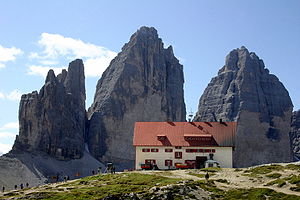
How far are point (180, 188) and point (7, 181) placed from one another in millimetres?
97279

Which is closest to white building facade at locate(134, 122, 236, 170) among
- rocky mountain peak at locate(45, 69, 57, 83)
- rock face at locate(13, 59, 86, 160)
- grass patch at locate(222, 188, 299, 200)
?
grass patch at locate(222, 188, 299, 200)

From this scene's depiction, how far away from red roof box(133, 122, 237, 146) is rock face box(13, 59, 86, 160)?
252ft

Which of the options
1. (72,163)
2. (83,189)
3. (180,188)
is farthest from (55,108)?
(180,188)

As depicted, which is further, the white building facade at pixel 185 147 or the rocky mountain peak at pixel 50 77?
the rocky mountain peak at pixel 50 77

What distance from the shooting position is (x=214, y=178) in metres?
75.6

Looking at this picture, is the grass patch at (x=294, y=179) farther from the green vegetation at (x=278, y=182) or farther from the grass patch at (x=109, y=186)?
the grass patch at (x=109, y=186)

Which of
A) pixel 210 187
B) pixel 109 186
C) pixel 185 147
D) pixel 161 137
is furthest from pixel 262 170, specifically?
pixel 161 137

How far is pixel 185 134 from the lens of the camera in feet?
348

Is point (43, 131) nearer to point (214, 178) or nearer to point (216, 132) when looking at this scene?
point (216, 132)

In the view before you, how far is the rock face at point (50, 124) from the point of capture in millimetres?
179000

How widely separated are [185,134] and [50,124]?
89.3 metres

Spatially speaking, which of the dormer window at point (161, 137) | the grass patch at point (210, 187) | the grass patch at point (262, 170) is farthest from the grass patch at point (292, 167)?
the dormer window at point (161, 137)

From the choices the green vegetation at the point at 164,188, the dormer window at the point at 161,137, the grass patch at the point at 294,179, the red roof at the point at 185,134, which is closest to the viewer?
the green vegetation at the point at 164,188

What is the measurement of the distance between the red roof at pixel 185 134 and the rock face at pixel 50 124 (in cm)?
7685
